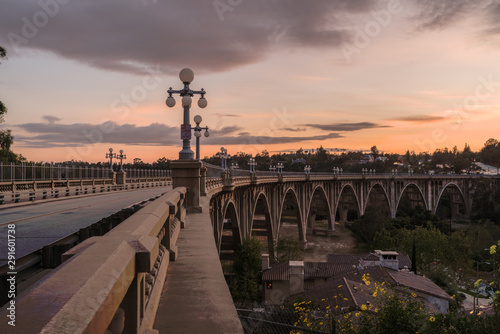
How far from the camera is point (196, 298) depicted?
3.98 m

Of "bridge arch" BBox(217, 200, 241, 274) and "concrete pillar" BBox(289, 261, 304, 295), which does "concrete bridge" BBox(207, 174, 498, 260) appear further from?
"concrete pillar" BBox(289, 261, 304, 295)

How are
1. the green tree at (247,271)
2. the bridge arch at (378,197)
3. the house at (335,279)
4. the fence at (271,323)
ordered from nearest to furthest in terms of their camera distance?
1. the fence at (271,323)
2. the house at (335,279)
3. the green tree at (247,271)
4. the bridge arch at (378,197)

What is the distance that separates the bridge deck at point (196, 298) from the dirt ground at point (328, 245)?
54619 millimetres

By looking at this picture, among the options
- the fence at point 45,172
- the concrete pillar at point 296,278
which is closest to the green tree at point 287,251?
the concrete pillar at point 296,278

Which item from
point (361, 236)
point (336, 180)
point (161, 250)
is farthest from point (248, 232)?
point (361, 236)

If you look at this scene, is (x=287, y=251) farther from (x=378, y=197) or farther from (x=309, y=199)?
(x=378, y=197)

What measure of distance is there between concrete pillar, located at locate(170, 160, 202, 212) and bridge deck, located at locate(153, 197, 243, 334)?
540cm

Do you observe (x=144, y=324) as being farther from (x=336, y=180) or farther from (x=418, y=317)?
(x=336, y=180)

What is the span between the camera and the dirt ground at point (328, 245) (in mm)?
61812

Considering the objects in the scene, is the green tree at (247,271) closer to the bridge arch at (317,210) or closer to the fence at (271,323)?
the fence at (271,323)

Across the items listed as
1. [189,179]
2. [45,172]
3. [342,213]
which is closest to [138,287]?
[189,179]

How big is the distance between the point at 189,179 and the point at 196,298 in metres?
8.13

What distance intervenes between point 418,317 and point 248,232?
24.1 metres

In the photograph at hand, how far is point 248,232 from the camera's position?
118 feet
